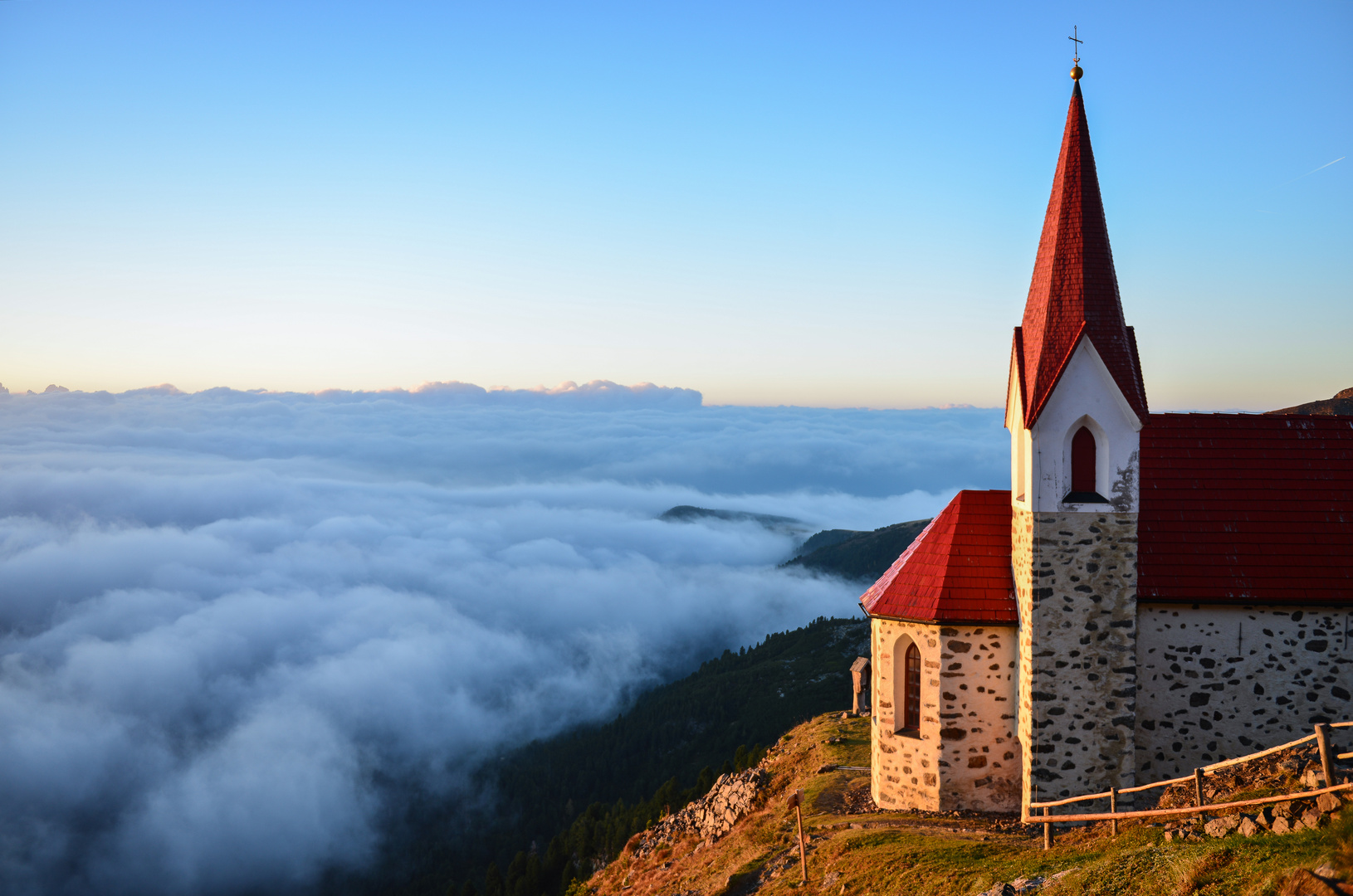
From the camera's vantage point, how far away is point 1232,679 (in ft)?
79.9

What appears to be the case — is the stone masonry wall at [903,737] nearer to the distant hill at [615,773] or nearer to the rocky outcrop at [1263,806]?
the rocky outcrop at [1263,806]

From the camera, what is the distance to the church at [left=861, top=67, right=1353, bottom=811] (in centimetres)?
2328

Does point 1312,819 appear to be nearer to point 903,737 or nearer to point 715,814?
point 903,737

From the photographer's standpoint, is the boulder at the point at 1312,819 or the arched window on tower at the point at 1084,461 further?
the arched window on tower at the point at 1084,461

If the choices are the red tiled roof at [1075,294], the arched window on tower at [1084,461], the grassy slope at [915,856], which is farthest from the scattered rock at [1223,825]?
the red tiled roof at [1075,294]

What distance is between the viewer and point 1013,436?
25656 mm

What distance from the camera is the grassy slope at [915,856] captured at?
12.6 m

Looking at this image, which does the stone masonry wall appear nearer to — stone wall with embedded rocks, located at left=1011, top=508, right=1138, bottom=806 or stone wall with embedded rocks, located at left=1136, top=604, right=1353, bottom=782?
stone wall with embedded rocks, located at left=1011, top=508, right=1138, bottom=806

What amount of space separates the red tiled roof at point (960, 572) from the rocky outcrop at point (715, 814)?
1195 cm

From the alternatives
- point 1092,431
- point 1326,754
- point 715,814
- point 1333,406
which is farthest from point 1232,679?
point 1333,406

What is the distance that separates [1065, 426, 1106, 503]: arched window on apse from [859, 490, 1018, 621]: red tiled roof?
3.85m

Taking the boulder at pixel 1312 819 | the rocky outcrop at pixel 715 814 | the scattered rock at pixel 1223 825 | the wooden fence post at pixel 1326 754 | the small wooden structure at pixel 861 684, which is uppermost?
the wooden fence post at pixel 1326 754

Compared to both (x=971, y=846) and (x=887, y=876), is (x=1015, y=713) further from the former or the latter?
(x=887, y=876)

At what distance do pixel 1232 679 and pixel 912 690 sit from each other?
395 inches
